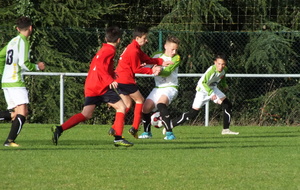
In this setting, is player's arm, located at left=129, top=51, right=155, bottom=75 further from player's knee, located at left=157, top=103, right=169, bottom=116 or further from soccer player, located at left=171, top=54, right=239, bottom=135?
soccer player, located at left=171, top=54, right=239, bottom=135

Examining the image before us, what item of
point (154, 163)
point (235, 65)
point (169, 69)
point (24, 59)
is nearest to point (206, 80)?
point (169, 69)

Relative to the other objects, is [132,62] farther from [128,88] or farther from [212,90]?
[212,90]

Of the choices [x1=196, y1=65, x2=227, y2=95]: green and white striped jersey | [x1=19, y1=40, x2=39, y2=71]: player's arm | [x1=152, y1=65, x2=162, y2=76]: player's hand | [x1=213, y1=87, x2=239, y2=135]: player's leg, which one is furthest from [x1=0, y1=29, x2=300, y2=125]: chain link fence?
[x1=19, y1=40, x2=39, y2=71]: player's arm

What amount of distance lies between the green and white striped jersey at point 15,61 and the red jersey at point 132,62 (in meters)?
2.01

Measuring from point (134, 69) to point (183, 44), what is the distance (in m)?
7.13

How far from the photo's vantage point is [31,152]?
10.9m

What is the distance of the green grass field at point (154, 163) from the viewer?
803 cm

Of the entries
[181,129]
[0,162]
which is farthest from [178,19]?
[0,162]

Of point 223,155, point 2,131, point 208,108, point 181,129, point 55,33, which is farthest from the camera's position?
point 55,33

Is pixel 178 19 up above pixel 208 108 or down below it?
above

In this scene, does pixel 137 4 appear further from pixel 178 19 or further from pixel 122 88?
pixel 122 88

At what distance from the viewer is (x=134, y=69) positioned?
12.7 m

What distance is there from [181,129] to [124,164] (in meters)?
7.23

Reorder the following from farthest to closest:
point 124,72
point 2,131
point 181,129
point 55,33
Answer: point 55,33 → point 181,129 → point 2,131 → point 124,72
